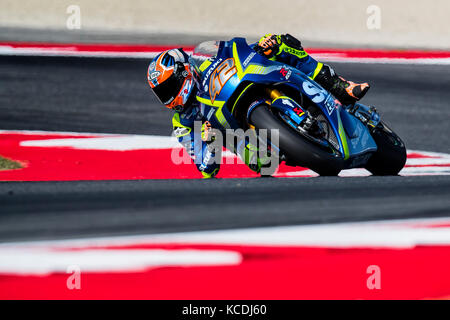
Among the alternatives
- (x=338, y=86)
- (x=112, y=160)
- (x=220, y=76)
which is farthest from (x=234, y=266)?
(x=112, y=160)

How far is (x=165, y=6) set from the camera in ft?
29.6

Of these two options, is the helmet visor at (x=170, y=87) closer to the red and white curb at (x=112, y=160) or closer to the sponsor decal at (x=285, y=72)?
the sponsor decal at (x=285, y=72)

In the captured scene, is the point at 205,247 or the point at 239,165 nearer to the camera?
the point at 205,247

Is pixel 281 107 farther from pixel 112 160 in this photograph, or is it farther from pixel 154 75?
pixel 112 160

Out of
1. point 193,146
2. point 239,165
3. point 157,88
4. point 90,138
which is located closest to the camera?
point 157,88

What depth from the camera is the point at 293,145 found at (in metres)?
3.97

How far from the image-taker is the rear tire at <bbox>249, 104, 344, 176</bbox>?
3977 mm

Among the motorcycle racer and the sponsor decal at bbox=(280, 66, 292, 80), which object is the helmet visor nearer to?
the motorcycle racer

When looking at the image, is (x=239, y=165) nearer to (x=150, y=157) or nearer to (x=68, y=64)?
(x=150, y=157)

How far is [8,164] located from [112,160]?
0.88m

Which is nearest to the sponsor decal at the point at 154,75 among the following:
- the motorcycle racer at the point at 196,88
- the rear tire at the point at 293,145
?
the motorcycle racer at the point at 196,88
